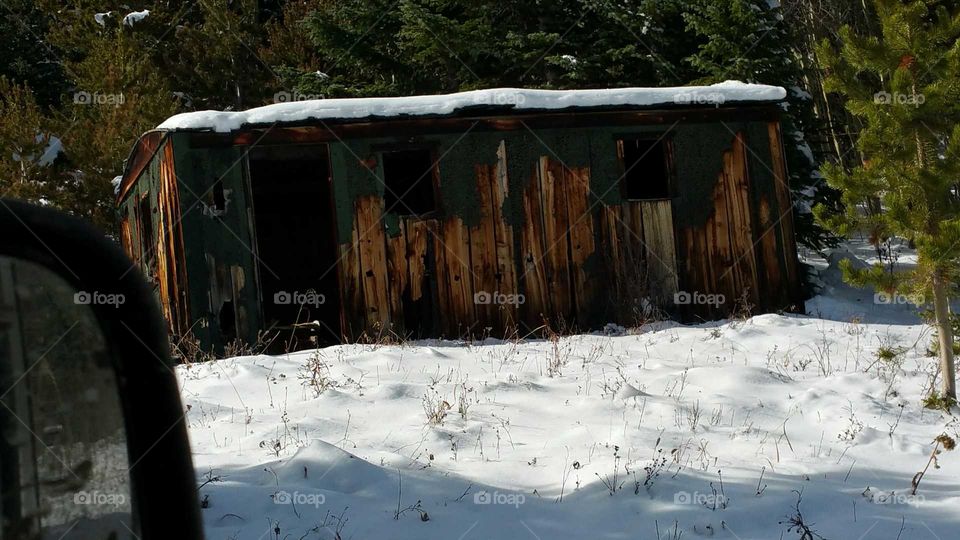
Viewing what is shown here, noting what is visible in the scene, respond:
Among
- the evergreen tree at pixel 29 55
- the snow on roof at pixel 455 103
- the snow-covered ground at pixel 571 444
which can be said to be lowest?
the snow-covered ground at pixel 571 444

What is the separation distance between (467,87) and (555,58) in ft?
6.96

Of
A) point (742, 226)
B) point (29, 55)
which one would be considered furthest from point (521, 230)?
point (29, 55)

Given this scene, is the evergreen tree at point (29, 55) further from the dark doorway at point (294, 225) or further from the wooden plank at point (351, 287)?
the wooden plank at point (351, 287)

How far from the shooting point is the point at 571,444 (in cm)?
605

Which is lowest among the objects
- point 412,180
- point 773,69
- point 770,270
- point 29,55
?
point 770,270

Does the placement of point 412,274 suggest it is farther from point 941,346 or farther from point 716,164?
point 941,346

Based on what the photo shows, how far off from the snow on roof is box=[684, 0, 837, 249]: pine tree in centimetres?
367

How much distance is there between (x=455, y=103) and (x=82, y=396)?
411 inches

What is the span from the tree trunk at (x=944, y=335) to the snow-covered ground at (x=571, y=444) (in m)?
0.34

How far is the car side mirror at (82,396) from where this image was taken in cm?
98

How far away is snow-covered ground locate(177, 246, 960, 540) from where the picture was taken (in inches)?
187

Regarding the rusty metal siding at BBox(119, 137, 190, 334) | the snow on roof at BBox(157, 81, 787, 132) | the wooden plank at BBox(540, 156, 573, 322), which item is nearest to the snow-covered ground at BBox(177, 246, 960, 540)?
the wooden plank at BBox(540, 156, 573, 322)

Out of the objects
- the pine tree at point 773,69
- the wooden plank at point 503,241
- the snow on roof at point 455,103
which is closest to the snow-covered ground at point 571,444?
the wooden plank at point 503,241

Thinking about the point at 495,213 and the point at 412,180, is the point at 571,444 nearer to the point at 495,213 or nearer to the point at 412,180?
the point at 495,213
